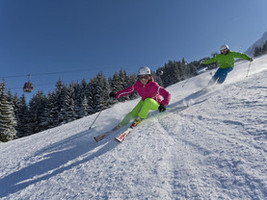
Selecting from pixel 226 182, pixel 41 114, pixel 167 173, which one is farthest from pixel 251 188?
pixel 41 114

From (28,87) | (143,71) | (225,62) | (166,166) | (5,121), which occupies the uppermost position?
(28,87)

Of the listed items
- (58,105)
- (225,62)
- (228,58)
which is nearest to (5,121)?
(58,105)

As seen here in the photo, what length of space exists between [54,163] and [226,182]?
267 cm

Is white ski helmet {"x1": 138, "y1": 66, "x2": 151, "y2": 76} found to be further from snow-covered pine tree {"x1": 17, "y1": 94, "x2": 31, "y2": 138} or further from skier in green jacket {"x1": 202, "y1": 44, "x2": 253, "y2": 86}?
snow-covered pine tree {"x1": 17, "y1": 94, "x2": 31, "y2": 138}

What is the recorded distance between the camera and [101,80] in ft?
Result: 132

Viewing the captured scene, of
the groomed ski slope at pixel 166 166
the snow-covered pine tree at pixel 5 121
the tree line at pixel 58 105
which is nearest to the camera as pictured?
the groomed ski slope at pixel 166 166

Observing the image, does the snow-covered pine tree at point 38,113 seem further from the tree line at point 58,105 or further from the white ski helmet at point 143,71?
the white ski helmet at point 143,71

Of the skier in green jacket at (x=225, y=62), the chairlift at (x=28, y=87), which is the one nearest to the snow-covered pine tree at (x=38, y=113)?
the chairlift at (x=28, y=87)

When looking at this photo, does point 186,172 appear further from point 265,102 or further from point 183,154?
point 265,102

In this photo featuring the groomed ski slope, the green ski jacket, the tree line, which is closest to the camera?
the groomed ski slope

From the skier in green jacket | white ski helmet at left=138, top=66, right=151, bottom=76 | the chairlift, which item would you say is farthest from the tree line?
white ski helmet at left=138, top=66, right=151, bottom=76

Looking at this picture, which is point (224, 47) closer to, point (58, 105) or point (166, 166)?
point (166, 166)

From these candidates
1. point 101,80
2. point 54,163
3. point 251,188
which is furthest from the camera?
point 101,80

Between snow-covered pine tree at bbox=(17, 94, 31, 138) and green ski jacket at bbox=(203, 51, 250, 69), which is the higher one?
snow-covered pine tree at bbox=(17, 94, 31, 138)
